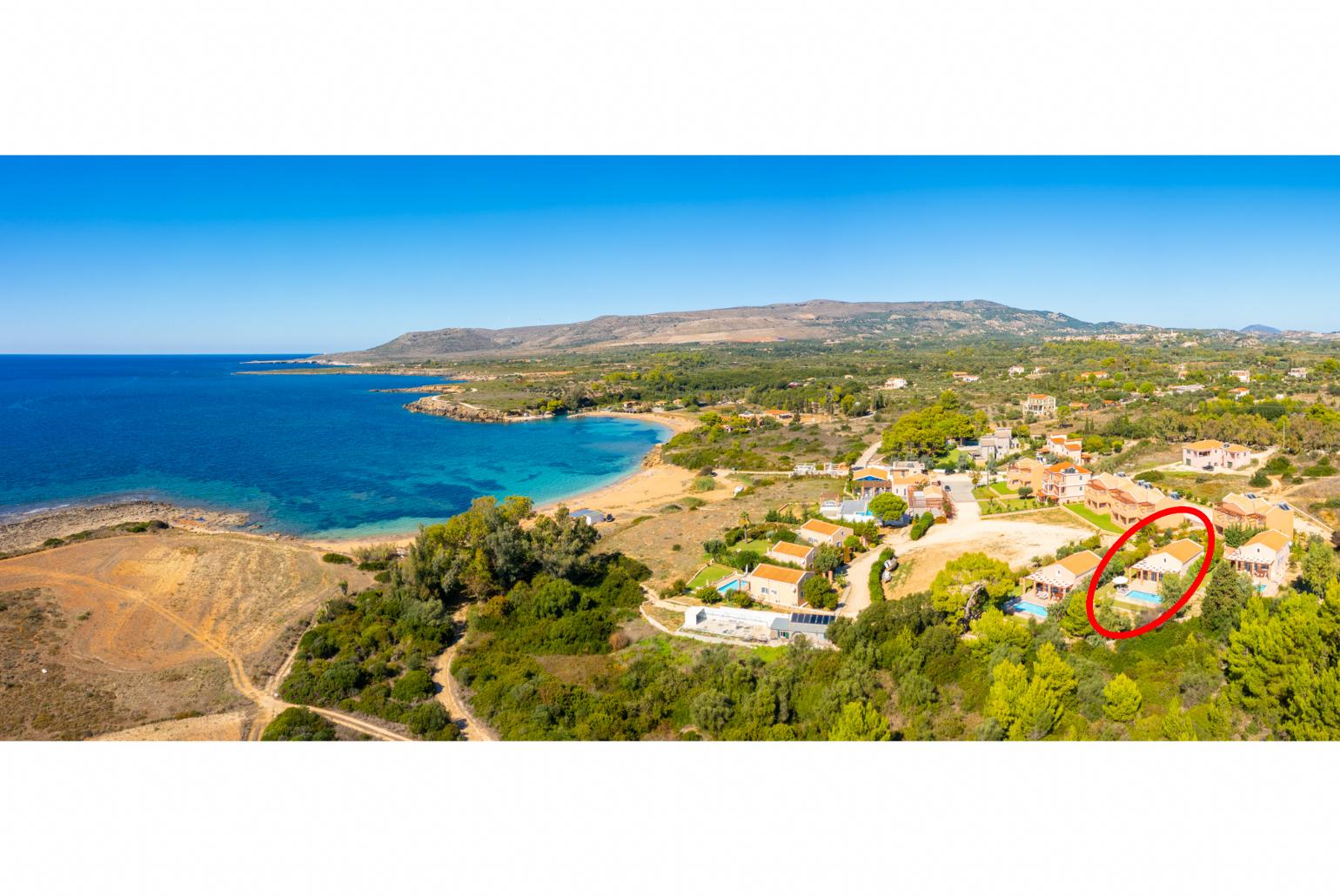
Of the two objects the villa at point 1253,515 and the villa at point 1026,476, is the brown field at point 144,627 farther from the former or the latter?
the villa at point 1026,476

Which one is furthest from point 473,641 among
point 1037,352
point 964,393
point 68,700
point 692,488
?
point 1037,352

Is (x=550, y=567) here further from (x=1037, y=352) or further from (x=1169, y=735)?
(x=1037, y=352)

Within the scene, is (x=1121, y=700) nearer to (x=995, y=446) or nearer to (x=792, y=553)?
(x=792, y=553)

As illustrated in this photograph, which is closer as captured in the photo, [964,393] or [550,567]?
[550,567]

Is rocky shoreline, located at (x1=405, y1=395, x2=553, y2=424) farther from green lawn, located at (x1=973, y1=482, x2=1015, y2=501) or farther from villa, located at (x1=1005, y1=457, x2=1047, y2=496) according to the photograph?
villa, located at (x1=1005, y1=457, x2=1047, y2=496)

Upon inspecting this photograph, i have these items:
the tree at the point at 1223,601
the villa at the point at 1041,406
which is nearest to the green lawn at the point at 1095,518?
the tree at the point at 1223,601

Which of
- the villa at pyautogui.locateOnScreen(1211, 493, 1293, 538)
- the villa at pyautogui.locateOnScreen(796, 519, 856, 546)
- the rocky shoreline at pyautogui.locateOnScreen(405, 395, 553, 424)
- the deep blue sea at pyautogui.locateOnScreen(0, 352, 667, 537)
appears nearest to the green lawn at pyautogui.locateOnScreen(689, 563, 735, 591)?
the villa at pyautogui.locateOnScreen(796, 519, 856, 546)
